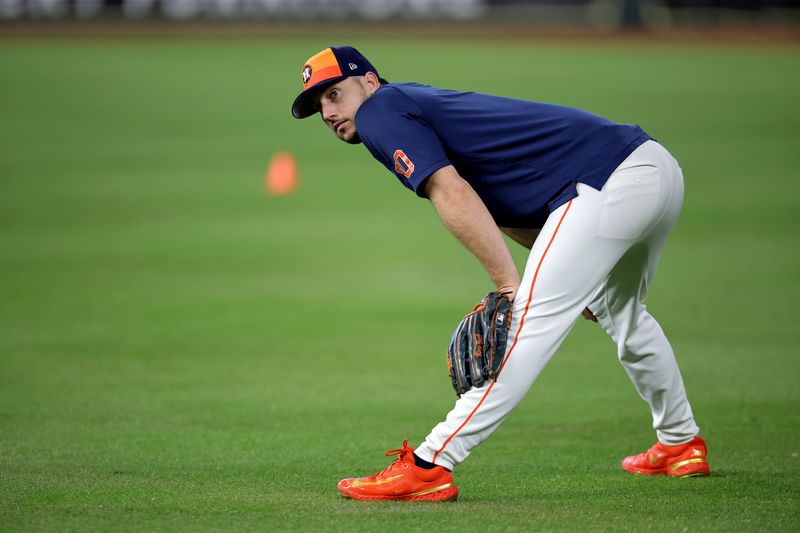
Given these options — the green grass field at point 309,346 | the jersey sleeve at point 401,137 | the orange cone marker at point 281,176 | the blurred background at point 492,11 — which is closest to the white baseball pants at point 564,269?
the green grass field at point 309,346

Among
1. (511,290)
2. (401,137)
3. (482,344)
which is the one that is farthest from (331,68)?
(482,344)

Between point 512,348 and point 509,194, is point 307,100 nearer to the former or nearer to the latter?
point 509,194

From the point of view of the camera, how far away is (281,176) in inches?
800

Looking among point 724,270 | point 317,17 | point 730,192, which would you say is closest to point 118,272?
point 724,270

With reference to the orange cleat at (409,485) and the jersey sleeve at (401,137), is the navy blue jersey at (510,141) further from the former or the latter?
the orange cleat at (409,485)

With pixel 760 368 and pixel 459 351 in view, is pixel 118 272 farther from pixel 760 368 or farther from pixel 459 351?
pixel 459 351

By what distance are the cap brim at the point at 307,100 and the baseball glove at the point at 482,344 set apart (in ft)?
3.77

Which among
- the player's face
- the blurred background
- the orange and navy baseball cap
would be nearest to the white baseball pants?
the player's face

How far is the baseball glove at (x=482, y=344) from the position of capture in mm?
4535

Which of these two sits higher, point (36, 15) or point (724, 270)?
point (36, 15)

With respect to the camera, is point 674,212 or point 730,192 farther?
point 730,192

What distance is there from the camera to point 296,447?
19.1ft

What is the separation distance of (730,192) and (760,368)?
11251mm

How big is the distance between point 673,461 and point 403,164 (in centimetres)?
197
